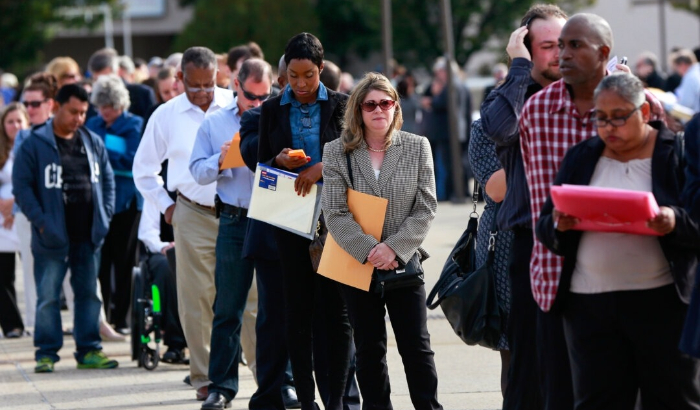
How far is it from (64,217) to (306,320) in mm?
2953

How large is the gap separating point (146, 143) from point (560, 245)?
411cm

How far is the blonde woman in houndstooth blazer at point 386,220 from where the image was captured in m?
6.08

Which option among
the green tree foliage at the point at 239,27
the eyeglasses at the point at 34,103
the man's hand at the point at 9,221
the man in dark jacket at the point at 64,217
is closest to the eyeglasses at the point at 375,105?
the man in dark jacket at the point at 64,217

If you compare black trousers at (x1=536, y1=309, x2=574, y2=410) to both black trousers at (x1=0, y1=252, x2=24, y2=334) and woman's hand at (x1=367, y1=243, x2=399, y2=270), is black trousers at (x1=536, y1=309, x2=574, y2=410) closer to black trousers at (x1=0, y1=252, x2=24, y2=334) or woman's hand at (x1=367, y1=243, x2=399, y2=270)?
woman's hand at (x1=367, y1=243, x2=399, y2=270)

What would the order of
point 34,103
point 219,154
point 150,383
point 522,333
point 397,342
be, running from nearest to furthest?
point 522,333 → point 397,342 → point 219,154 → point 150,383 → point 34,103

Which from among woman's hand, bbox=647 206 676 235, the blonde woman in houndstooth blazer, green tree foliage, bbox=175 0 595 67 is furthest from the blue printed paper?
green tree foliage, bbox=175 0 595 67

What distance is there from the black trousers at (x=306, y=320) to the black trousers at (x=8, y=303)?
4878 mm

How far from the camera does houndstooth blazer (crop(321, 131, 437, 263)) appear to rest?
6109 mm

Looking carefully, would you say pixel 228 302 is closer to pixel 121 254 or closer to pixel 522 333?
pixel 522 333

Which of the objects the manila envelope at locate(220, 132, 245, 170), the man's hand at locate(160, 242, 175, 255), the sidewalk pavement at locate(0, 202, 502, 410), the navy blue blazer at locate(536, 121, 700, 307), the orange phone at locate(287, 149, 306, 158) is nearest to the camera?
the navy blue blazer at locate(536, 121, 700, 307)

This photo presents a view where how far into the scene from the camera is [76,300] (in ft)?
29.8

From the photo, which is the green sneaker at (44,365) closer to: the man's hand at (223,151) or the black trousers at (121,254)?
Answer: the black trousers at (121,254)

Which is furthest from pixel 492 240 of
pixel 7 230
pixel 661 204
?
pixel 7 230

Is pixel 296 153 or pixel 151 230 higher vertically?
pixel 296 153
